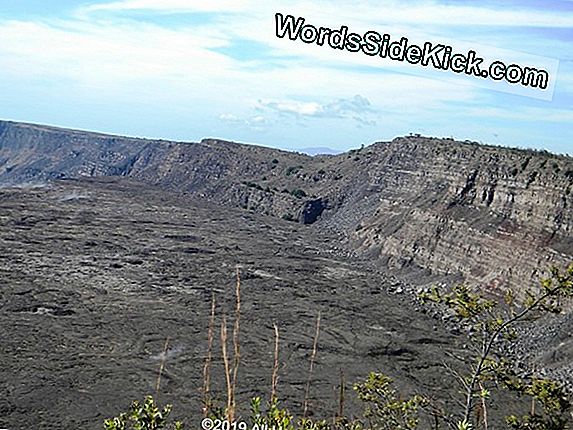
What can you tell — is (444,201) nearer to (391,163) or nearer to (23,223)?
(391,163)

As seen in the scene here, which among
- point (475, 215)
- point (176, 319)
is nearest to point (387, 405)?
point (176, 319)

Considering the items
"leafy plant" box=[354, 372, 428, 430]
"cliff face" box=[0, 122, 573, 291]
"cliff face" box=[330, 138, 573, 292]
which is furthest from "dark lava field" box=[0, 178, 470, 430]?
"leafy plant" box=[354, 372, 428, 430]

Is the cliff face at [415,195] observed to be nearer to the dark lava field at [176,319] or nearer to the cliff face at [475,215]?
the cliff face at [475,215]

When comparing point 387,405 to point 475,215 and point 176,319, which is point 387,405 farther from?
point 475,215

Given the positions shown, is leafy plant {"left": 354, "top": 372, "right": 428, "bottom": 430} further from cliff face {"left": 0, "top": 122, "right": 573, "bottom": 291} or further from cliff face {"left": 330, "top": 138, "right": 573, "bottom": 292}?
cliff face {"left": 0, "top": 122, "right": 573, "bottom": 291}

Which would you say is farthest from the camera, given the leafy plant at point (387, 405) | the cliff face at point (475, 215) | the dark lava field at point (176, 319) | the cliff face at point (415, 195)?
the cliff face at point (415, 195)

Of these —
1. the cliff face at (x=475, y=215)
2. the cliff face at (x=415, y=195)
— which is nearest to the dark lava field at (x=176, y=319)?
the cliff face at (x=475, y=215)
